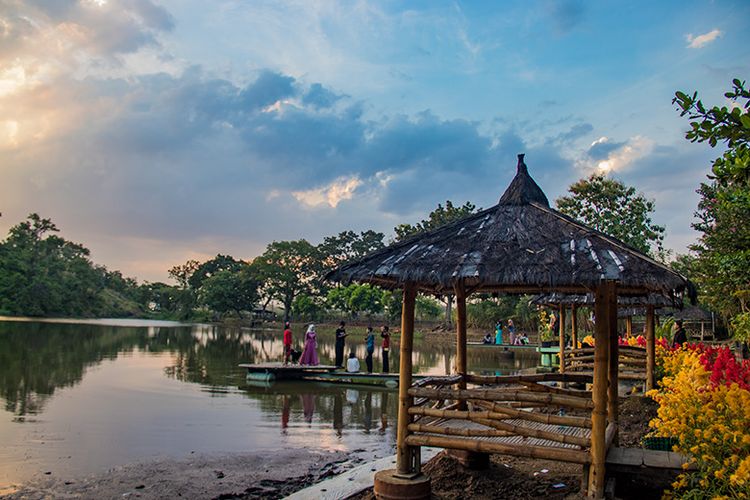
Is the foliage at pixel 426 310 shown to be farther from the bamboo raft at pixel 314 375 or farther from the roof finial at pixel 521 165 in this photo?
the roof finial at pixel 521 165

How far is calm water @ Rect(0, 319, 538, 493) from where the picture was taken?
883 centimetres

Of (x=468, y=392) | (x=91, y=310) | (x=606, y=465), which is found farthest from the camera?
(x=91, y=310)

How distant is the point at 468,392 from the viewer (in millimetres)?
5453

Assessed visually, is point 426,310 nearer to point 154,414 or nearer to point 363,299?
point 363,299

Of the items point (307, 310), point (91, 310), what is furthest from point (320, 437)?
point (91, 310)

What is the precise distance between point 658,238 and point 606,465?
82.0ft

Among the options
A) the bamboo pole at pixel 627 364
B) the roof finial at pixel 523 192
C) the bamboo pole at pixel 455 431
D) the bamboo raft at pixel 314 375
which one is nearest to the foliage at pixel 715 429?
the bamboo pole at pixel 455 431

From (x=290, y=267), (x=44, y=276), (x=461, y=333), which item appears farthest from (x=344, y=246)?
(x=461, y=333)

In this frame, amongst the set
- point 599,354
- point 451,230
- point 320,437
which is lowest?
point 320,437

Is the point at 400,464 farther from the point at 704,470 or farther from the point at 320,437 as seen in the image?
the point at 320,437

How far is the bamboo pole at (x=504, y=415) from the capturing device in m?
5.16

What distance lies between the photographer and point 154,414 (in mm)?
11930

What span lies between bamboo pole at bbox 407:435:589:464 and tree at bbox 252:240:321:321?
183 ft

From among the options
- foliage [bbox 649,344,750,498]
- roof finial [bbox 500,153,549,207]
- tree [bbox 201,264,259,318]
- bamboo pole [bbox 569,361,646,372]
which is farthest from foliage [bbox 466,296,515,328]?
foliage [bbox 649,344,750,498]
